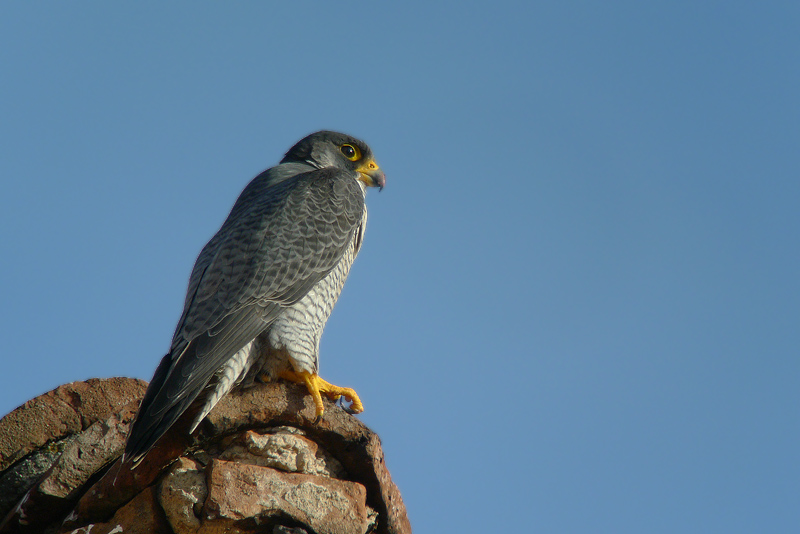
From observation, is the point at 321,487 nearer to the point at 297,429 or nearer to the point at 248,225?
the point at 297,429

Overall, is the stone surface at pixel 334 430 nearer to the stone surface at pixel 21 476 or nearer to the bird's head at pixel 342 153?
the stone surface at pixel 21 476

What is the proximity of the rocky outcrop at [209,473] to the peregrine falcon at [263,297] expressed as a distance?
0.54 ft

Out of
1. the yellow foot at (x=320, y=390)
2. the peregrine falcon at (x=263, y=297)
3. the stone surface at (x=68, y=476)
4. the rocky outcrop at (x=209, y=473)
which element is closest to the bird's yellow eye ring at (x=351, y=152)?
the peregrine falcon at (x=263, y=297)

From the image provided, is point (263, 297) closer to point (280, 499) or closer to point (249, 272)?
point (249, 272)

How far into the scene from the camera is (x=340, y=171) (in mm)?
5586

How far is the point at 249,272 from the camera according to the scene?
448cm

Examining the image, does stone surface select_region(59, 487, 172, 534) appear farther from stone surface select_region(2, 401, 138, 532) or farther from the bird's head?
the bird's head

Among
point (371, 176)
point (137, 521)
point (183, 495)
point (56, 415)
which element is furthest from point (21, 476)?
point (371, 176)

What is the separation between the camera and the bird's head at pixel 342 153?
251 inches

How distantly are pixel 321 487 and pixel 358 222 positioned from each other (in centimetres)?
211

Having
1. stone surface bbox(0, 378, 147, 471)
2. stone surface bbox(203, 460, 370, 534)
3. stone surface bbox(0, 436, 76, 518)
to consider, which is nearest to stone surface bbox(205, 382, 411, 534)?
stone surface bbox(203, 460, 370, 534)

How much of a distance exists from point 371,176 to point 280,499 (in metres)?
3.47

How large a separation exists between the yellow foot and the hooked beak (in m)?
2.45

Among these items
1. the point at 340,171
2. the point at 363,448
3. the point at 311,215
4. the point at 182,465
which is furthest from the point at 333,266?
the point at 182,465
